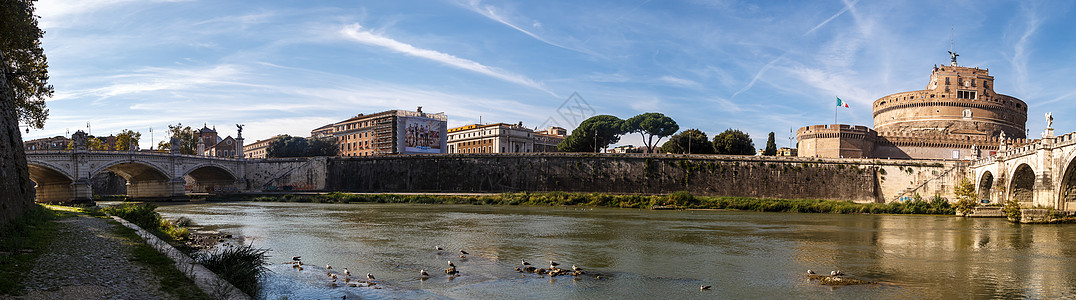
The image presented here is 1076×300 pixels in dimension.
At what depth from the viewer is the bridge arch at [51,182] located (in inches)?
1751

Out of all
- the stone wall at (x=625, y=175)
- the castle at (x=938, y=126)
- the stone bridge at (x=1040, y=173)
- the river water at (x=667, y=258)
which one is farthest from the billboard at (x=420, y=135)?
the stone bridge at (x=1040, y=173)

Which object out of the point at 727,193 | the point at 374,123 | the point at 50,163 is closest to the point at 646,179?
the point at 727,193

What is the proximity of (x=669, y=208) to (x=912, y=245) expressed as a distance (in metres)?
23.8

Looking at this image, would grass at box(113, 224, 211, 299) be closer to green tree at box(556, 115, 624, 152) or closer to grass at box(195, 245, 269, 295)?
grass at box(195, 245, 269, 295)

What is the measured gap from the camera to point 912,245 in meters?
20.6

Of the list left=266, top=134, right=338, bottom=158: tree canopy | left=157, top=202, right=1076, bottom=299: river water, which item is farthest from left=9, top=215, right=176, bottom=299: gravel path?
left=266, top=134, right=338, bottom=158: tree canopy

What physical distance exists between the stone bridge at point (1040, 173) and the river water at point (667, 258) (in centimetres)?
296

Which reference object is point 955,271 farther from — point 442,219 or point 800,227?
point 442,219

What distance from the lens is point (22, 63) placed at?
2041cm

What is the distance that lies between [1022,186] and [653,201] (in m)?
21.5

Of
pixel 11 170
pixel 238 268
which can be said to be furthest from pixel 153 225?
pixel 238 268

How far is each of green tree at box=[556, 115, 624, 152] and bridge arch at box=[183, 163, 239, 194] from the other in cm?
3831

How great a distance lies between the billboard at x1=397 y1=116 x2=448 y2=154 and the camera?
8531 cm

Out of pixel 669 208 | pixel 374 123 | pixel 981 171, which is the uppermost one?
pixel 374 123
